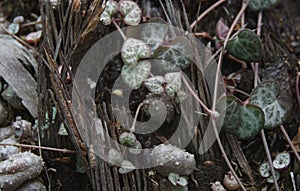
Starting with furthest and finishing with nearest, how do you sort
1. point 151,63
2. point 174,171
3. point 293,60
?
point 293,60 → point 151,63 → point 174,171

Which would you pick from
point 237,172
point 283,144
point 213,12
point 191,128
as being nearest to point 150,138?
point 191,128

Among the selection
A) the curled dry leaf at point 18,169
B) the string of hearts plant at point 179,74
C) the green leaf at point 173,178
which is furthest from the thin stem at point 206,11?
the curled dry leaf at point 18,169

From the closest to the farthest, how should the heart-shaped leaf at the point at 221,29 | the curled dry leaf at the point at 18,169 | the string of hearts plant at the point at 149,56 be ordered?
1. the curled dry leaf at the point at 18,169
2. the string of hearts plant at the point at 149,56
3. the heart-shaped leaf at the point at 221,29

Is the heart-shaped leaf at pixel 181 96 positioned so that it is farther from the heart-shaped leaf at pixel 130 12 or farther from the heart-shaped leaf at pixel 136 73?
the heart-shaped leaf at pixel 130 12

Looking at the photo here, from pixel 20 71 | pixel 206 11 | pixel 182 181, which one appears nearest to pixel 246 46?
pixel 206 11

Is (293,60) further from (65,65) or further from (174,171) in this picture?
(65,65)

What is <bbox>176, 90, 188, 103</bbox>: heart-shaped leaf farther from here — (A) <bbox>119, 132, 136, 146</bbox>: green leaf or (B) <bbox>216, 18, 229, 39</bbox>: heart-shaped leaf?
(B) <bbox>216, 18, 229, 39</bbox>: heart-shaped leaf

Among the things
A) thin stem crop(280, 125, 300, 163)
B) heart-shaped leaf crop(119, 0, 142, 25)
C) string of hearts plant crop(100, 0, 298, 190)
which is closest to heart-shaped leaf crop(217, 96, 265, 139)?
string of hearts plant crop(100, 0, 298, 190)
